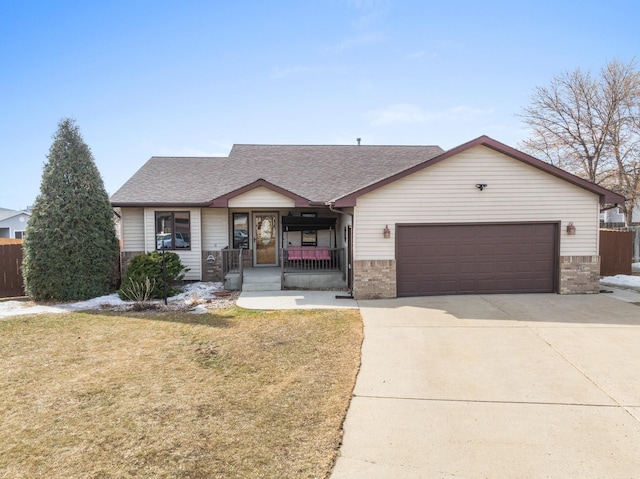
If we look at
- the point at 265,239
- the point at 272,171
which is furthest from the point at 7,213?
the point at 265,239

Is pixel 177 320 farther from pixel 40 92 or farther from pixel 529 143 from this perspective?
pixel 529 143

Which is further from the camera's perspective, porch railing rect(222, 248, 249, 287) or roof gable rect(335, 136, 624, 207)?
porch railing rect(222, 248, 249, 287)

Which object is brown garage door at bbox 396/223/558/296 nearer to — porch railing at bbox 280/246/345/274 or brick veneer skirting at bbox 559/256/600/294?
brick veneer skirting at bbox 559/256/600/294

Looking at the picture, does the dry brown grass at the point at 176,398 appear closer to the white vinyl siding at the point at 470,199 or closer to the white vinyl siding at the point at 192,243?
the white vinyl siding at the point at 470,199

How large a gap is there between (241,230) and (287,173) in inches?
114

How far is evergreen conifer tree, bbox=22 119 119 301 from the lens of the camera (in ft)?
35.8

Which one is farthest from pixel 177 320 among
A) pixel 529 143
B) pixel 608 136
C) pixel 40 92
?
pixel 608 136

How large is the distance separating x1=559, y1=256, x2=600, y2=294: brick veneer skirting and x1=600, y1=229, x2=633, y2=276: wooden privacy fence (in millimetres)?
4623

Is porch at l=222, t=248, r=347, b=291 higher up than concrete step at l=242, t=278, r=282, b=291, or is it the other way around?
porch at l=222, t=248, r=347, b=291

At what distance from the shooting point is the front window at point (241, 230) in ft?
48.2

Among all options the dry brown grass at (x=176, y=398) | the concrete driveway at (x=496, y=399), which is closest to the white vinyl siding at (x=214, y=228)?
the dry brown grass at (x=176, y=398)

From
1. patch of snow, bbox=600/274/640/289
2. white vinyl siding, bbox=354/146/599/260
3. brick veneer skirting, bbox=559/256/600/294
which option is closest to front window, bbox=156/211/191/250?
white vinyl siding, bbox=354/146/599/260

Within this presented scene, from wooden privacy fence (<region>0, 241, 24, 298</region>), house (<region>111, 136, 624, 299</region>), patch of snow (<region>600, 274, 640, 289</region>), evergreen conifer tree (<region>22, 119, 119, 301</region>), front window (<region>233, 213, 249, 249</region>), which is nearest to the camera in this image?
house (<region>111, 136, 624, 299</region>)

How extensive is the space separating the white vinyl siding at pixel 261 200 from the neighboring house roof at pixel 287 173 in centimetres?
23
